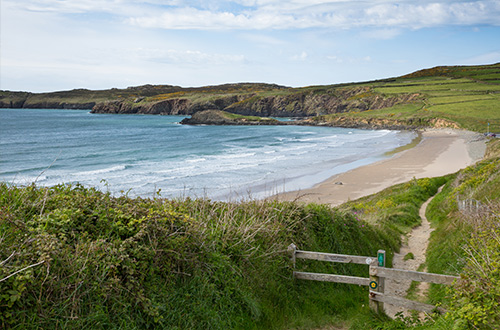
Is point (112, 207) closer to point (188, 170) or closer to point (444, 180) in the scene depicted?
point (444, 180)

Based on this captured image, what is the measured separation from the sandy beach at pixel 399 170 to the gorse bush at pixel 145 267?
390 inches

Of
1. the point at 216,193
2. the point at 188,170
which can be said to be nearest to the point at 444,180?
the point at 216,193

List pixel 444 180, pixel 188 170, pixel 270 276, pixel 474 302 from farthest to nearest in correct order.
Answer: pixel 188 170 < pixel 444 180 < pixel 270 276 < pixel 474 302

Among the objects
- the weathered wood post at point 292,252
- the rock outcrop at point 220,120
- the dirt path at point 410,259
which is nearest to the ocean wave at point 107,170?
the dirt path at point 410,259

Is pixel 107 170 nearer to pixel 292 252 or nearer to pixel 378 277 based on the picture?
pixel 292 252

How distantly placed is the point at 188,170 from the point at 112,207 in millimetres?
34320

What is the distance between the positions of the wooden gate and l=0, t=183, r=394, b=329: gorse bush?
1.11 ft

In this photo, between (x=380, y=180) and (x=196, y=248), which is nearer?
(x=196, y=248)

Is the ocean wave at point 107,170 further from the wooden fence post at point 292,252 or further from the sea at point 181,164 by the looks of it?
the wooden fence post at point 292,252

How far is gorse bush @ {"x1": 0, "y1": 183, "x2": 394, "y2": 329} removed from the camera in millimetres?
4406

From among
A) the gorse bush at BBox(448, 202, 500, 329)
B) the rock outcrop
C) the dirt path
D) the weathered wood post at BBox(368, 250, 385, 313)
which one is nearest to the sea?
the dirt path

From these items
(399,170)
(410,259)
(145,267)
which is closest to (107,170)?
(399,170)

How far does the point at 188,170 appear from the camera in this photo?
40312mm

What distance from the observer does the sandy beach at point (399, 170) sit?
30.2m
